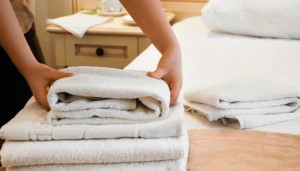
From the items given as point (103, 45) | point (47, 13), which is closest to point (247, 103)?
point (103, 45)

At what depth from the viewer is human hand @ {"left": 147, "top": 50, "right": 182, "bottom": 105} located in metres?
0.78

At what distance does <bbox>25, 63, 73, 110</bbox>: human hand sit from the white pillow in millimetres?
1121

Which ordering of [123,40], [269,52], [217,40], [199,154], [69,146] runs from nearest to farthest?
1. [69,146]
2. [199,154]
3. [269,52]
4. [217,40]
5. [123,40]

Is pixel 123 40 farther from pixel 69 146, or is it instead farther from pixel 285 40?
pixel 69 146

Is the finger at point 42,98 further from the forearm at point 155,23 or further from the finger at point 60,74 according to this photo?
the forearm at point 155,23

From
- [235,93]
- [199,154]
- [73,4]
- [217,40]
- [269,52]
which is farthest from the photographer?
[73,4]

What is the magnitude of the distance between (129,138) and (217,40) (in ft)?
3.65

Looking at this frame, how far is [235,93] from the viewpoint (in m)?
0.94

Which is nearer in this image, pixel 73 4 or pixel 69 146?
pixel 69 146

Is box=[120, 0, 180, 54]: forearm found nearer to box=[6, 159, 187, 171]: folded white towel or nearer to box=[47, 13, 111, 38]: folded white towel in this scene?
box=[6, 159, 187, 171]: folded white towel

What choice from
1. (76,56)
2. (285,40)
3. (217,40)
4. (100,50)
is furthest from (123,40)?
(285,40)

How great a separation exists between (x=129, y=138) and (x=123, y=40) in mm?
1371

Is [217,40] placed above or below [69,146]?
below

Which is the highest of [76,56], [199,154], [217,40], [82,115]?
[82,115]
